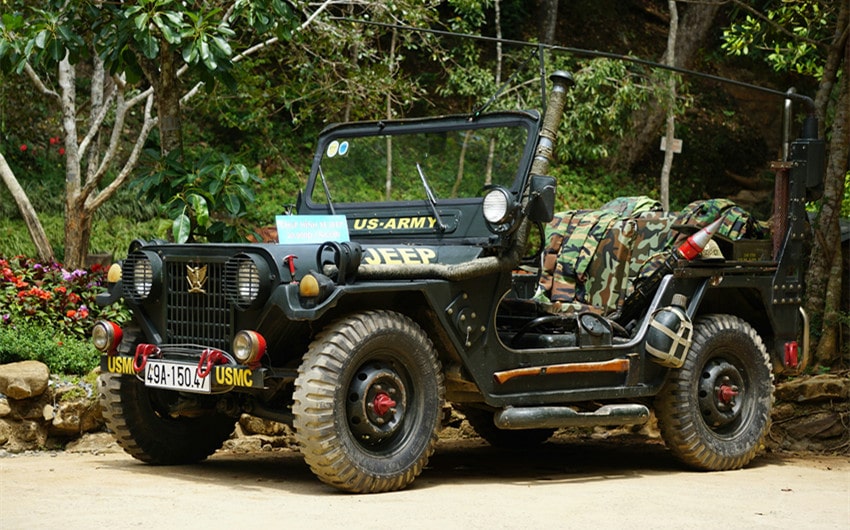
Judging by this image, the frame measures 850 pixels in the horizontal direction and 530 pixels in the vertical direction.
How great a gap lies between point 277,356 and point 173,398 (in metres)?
0.91

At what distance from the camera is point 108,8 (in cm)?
913

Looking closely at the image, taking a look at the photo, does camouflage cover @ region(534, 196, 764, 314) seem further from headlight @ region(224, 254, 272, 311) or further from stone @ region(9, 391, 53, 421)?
stone @ region(9, 391, 53, 421)

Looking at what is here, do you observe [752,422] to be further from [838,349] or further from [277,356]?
[277,356]

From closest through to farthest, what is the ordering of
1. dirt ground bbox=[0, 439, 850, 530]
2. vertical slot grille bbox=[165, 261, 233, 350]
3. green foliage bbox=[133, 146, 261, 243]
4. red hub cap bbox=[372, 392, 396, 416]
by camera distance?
dirt ground bbox=[0, 439, 850, 530], red hub cap bbox=[372, 392, 396, 416], vertical slot grille bbox=[165, 261, 233, 350], green foliage bbox=[133, 146, 261, 243]

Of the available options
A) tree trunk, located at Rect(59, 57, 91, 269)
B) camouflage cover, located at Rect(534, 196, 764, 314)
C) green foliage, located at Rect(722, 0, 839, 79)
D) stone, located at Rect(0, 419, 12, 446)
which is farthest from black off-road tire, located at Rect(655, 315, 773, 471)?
tree trunk, located at Rect(59, 57, 91, 269)

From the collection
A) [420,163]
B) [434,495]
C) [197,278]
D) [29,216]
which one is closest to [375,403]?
[434,495]

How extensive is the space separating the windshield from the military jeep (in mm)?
15

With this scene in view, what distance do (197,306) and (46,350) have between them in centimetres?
249

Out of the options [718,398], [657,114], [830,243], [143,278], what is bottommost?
[718,398]

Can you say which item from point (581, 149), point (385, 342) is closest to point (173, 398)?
point (385, 342)

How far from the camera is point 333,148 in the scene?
8.44 meters

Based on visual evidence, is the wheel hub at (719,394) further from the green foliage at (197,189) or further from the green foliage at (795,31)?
the green foliage at (795,31)

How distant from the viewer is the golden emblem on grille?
677 centimetres

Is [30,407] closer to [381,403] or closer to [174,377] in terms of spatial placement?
[174,377]
